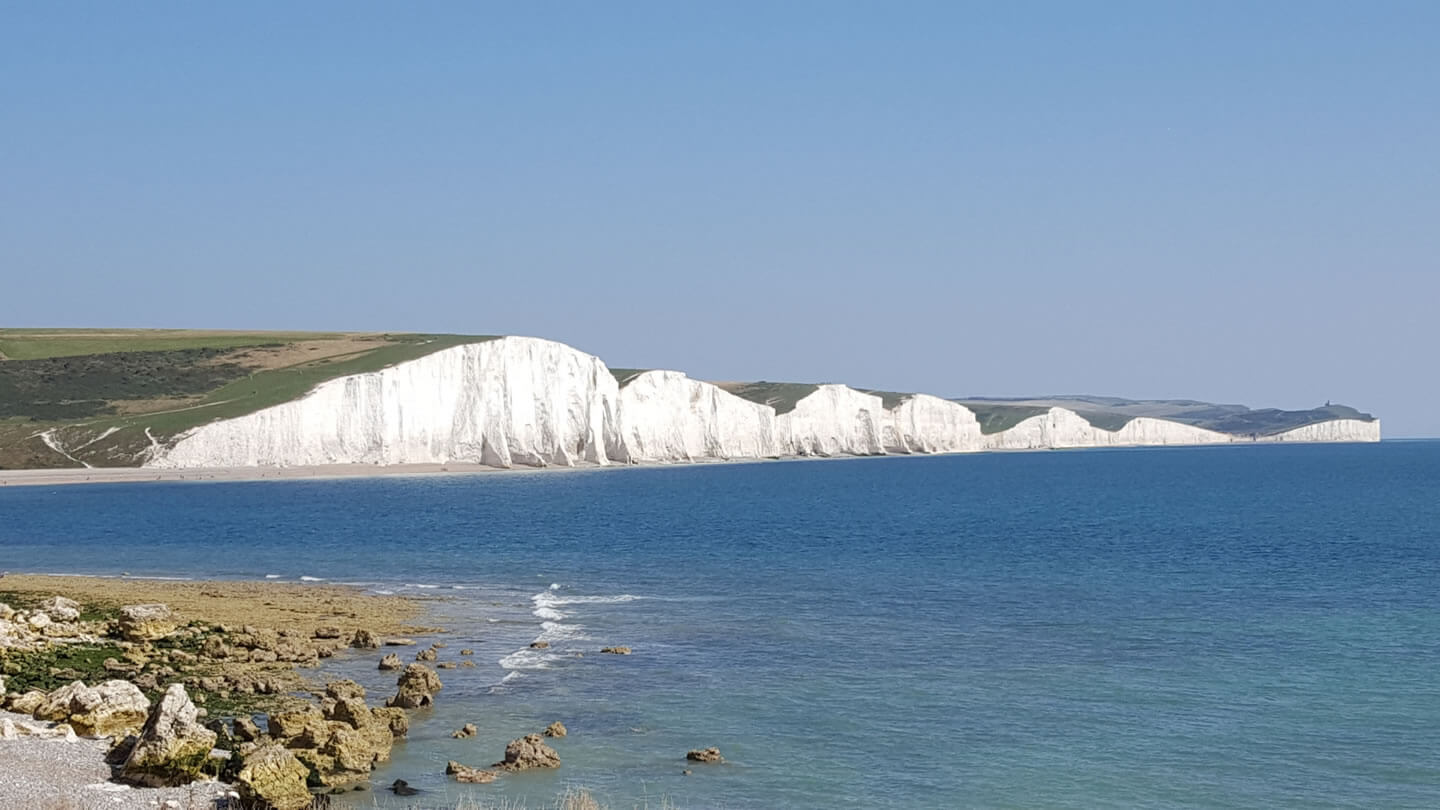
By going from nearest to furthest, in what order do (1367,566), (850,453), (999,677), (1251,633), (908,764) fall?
1. (908,764)
2. (999,677)
3. (1251,633)
4. (1367,566)
5. (850,453)

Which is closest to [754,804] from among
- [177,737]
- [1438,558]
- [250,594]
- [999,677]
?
[177,737]

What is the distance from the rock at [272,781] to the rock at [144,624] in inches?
462

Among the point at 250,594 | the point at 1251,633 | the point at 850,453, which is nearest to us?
the point at 1251,633

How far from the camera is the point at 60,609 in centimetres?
2603

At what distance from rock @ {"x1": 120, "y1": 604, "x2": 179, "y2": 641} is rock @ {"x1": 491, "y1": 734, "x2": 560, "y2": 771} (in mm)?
10987

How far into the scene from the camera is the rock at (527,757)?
16.2 meters

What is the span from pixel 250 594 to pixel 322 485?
6025 cm

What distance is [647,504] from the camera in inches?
2827

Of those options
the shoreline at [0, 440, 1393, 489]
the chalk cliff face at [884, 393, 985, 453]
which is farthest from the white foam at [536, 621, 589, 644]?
the chalk cliff face at [884, 393, 985, 453]

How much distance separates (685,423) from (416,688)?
114 metres

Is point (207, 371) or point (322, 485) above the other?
point (207, 371)

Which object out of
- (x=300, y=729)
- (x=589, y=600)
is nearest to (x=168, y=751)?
(x=300, y=729)

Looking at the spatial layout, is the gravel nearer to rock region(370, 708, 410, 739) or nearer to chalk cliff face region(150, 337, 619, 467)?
rock region(370, 708, 410, 739)

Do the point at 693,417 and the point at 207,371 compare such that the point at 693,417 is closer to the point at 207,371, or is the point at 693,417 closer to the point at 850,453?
the point at 850,453
